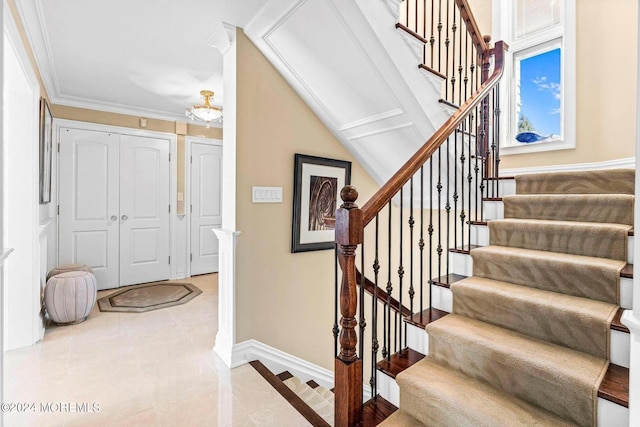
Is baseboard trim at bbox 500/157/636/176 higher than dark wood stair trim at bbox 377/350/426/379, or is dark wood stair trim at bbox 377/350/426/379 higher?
baseboard trim at bbox 500/157/636/176

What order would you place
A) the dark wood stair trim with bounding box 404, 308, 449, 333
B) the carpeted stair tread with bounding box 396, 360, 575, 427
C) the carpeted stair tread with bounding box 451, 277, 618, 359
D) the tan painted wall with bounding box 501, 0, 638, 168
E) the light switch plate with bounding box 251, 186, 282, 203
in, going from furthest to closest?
the tan painted wall with bounding box 501, 0, 638, 168
the light switch plate with bounding box 251, 186, 282, 203
the dark wood stair trim with bounding box 404, 308, 449, 333
the carpeted stair tread with bounding box 451, 277, 618, 359
the carpeted stair tread with bounding box 396, 360, 575, 427

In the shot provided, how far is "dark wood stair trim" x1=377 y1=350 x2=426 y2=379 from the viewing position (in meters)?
1.58

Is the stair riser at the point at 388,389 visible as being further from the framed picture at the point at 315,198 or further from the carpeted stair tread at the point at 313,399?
the framed picture at the point at 315,198

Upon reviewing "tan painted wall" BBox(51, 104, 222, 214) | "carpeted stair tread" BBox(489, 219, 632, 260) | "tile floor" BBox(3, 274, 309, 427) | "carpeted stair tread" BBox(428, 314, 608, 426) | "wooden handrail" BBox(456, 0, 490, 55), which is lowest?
"tile floor" BBox(3, 274, 309, 427)

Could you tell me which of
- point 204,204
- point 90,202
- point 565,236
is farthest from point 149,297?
point 565,236

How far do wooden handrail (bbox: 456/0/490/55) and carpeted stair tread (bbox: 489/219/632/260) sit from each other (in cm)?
161

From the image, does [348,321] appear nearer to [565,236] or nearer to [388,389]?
[388,389]

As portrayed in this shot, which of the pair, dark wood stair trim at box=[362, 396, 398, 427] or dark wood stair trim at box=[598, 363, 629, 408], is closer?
dark wood stair trim at box=[598, 363, 629, 408]

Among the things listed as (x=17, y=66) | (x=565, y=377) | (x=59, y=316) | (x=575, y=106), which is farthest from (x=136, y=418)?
(x=575, y=106)

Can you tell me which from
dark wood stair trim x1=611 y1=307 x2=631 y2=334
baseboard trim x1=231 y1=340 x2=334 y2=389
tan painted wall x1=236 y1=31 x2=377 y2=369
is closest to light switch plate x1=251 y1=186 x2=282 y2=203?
tan painted wall x1=236 y1=31 x2=377 y2=369

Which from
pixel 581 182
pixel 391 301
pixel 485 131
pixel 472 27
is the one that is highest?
pixel 472 27

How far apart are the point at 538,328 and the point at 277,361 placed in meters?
1.87

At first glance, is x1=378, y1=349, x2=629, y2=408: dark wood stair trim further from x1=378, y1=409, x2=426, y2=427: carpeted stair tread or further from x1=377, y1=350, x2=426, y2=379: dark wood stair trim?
x1=378, y1=409, x2=426, y2=427: carpeted stair tread

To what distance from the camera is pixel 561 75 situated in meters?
3.11
